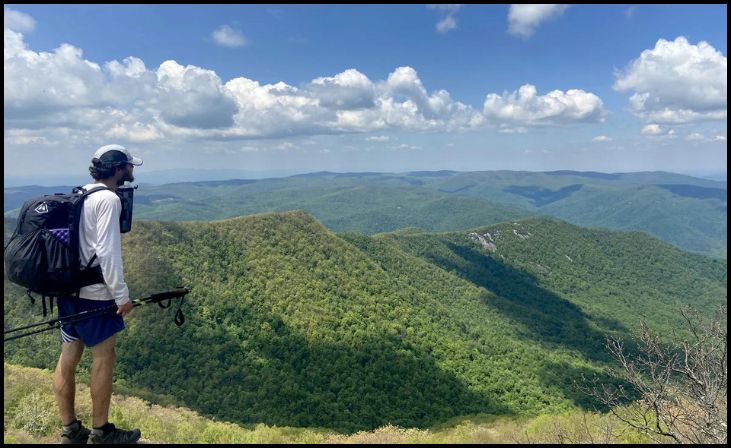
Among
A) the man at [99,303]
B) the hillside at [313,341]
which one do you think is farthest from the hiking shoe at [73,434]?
the hillside at [313,341]

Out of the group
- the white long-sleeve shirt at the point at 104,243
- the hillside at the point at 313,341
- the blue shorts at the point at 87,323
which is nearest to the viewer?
the white long-sleeve shirt at the point at 104,243

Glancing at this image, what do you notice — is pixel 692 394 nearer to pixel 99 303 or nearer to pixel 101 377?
pixel 101 377

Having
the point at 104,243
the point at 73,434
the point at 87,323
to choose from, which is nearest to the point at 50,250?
the point at 104,243

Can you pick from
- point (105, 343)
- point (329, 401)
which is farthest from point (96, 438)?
point (329, 401)

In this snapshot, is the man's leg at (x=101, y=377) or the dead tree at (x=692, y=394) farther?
the dead tree at (x=692, y=394)

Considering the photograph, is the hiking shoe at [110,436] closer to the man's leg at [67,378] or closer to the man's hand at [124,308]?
the man's leg at [67,378]

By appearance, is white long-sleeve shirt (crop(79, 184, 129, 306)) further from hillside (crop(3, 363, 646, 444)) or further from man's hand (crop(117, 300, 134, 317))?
hillside (crop(3, 363, 646, 444))

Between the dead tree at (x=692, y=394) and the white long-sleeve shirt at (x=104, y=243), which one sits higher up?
the white long-sleeve shirt at (x=104, y=243)
